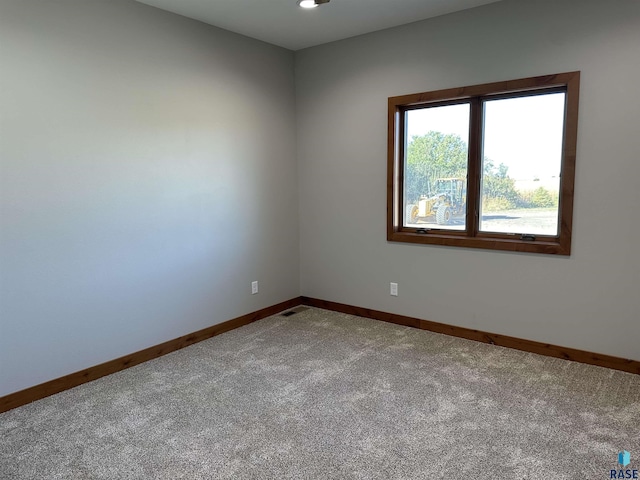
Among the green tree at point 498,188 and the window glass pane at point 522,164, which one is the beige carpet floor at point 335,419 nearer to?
the window glass pane at point 522,164

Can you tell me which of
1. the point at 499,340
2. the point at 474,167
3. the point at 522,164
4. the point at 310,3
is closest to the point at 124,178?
the point at 310,3

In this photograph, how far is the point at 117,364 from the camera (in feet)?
10.4

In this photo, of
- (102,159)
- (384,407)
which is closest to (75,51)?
(102,159)

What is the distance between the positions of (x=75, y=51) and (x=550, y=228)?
11.6 feet

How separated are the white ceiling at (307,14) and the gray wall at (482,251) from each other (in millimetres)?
181

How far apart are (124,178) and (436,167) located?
2.53 m

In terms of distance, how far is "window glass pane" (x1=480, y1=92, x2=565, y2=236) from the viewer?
326 centimetres

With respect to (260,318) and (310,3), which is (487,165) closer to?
(310,3)

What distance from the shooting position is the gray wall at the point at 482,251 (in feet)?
9.67

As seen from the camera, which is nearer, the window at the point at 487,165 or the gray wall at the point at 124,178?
the gray wall at the point at 124,178

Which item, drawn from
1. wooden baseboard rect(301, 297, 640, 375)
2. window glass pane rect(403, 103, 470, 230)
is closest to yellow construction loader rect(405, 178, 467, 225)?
window glass pane rect(403, 103, 470, 230)

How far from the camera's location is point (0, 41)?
2.49 meters

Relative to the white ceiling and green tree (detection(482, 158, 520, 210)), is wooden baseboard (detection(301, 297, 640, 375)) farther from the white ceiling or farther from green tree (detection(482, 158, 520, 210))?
the white ceiling

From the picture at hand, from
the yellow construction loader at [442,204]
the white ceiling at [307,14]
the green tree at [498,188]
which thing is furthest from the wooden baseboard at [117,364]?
the white ceiling at [307,14]
